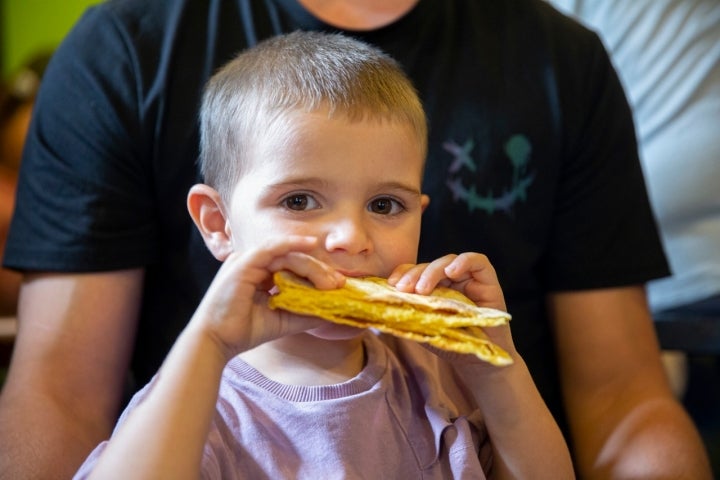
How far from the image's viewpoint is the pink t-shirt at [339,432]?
1.13 meters

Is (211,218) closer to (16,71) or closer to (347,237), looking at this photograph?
(347,237)

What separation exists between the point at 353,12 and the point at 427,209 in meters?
0.34

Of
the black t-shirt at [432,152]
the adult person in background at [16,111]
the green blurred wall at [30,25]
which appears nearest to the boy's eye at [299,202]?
the black t-shirt at [432,152]

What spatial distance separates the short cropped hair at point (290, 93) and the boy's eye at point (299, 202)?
0.08m

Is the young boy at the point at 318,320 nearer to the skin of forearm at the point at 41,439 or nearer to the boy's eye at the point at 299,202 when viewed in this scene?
the boy's eye at the point at 299,202

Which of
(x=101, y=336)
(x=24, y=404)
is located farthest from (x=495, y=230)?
(x=24, y=404)

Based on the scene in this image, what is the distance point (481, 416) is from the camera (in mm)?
1251

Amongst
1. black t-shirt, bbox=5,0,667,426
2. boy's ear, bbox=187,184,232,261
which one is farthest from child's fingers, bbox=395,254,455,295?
black t-shirt, bbox=5,0,667,426

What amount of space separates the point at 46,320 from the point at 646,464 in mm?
931

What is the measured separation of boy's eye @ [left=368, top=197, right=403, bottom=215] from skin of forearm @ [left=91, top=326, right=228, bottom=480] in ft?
0.91

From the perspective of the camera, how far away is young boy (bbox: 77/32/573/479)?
1.02 metres

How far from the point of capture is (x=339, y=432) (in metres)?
1.16

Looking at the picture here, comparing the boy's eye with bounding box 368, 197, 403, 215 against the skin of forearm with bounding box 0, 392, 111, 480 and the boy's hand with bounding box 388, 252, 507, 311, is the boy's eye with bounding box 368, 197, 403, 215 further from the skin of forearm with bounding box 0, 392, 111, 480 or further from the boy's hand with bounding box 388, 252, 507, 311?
the skin of forearm with bounding box 0, 392, 111, 480

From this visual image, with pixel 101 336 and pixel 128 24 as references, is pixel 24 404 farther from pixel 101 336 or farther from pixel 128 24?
pixel 128 24
